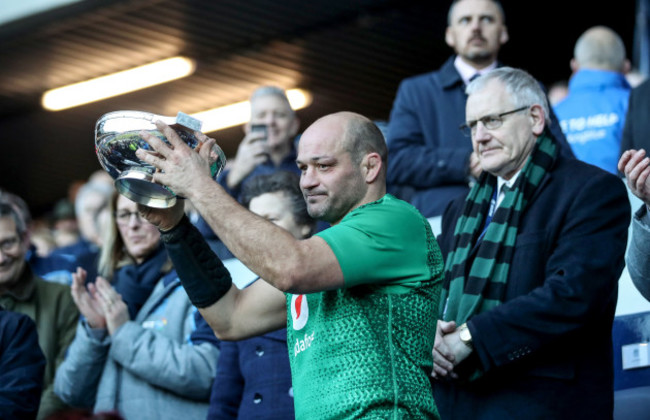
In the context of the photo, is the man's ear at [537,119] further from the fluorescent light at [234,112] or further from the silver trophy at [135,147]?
the fluorescent light at [234,112]

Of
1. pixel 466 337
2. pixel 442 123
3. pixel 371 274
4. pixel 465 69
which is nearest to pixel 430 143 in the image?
pixel 442 123

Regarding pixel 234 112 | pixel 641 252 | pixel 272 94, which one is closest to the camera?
pixel 641 252

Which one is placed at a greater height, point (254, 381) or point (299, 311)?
point (299, 311)

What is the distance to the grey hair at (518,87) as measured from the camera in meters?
4.57

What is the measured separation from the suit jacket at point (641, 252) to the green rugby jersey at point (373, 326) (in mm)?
1262

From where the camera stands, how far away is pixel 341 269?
316 cm

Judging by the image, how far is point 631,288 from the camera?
217 inches

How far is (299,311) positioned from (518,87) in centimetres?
172

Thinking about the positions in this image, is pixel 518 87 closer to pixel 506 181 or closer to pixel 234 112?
pixel 506 181

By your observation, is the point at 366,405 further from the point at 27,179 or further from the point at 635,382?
the point at 27,179

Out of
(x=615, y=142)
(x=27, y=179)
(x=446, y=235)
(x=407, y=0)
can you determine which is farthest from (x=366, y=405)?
(x=27, y=179)

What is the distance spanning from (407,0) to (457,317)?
9185 mm

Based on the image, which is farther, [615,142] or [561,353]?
[615,142]

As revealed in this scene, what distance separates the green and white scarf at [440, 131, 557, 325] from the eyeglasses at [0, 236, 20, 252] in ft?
8.44
